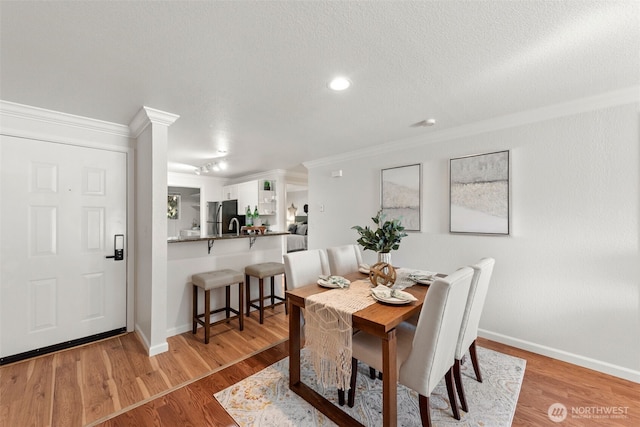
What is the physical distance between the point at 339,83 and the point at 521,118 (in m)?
1.86

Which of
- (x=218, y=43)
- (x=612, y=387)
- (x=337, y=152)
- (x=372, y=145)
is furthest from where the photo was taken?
(x=337, y=152)

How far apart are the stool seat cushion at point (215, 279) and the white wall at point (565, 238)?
234 centimetres

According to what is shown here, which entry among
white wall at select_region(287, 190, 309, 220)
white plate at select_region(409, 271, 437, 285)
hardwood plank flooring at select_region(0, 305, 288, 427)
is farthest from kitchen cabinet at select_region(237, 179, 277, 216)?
white wall at select_region(287, 190, 309, 220)

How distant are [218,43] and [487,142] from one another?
262cm

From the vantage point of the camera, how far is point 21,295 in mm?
2281

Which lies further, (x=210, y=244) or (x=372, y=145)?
(x=372, y=145)

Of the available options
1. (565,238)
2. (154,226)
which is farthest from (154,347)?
(565,238)

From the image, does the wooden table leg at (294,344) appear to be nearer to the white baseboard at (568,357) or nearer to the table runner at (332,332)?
the table runner at (332,332)

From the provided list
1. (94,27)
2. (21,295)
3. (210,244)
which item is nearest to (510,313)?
(210,244)

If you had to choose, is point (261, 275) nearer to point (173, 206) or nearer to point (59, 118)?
point (59, 118)

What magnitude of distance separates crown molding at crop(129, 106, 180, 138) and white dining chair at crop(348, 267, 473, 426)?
8.25ft

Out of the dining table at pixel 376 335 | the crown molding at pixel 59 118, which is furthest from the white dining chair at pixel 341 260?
the crown molding at pixel 59 118

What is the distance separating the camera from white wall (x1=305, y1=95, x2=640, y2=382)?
6.76 feet

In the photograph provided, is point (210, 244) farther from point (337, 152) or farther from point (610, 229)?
point (610, 229)
